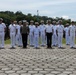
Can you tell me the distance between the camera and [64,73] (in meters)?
8.36

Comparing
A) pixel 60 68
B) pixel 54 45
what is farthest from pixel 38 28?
pixel 60 68

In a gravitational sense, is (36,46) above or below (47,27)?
below

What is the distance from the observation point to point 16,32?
20.2 m

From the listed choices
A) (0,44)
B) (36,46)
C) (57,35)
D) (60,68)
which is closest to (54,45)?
(57,35)

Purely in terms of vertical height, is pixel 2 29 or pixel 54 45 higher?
pixel 2 29

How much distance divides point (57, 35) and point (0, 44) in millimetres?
4333

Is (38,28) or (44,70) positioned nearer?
(44,70)

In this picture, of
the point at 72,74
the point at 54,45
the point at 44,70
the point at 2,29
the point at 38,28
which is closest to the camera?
the point at 72,74

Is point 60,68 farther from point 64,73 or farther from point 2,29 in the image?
point 2,29

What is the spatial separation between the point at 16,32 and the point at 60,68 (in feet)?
37.0

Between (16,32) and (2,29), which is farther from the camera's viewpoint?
(16,32)

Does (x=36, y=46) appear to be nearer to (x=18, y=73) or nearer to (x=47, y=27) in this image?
(x=47, y=27)

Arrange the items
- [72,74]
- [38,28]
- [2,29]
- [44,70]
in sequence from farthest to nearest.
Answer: [38,28]
[2,29]
[44,70]
[72,74]

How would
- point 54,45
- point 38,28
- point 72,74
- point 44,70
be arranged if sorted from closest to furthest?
Answer: point 72,74, point 44,70, point 38,28, point 54,45
